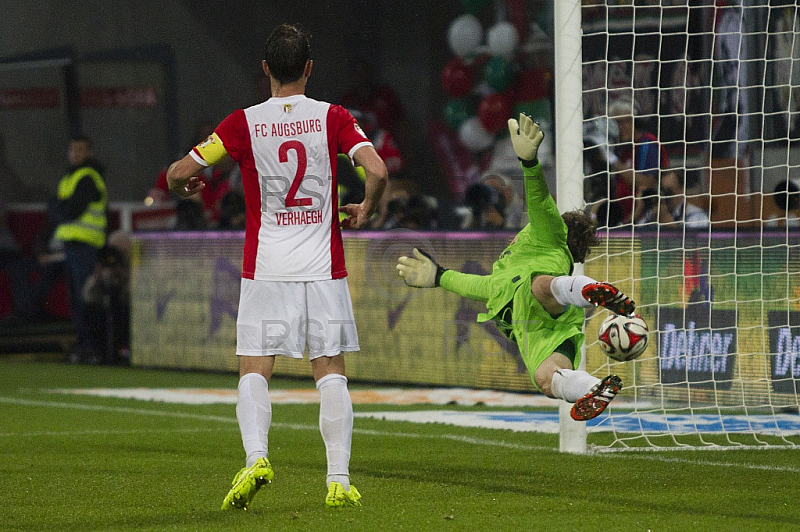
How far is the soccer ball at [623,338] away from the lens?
18.6ft

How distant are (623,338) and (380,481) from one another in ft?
4.15

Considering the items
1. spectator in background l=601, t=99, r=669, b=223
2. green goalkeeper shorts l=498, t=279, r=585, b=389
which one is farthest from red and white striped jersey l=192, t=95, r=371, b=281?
spectator in background l=601, t=99, r=669, b=223

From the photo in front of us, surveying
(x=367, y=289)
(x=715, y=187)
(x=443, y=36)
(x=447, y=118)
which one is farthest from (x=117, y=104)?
(x=715, y=187)

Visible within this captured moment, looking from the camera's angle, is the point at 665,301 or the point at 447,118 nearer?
the point at 665,301

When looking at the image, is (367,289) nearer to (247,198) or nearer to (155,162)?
(247,198)

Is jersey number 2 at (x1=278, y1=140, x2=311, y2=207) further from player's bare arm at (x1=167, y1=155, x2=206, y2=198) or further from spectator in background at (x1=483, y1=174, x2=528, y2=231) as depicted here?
spectator in background at (x1=483, y1=174, x2=528, y2=231)

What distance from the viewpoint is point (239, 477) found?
491 centimetres

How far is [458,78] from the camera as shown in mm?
14641

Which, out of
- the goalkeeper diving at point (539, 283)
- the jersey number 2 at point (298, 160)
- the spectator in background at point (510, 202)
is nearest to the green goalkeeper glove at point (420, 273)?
the goalkeeper diving at point (539, 283)

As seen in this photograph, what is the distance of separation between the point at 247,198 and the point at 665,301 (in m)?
4.40

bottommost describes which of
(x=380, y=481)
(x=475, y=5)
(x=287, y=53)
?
(x=380, y=481)

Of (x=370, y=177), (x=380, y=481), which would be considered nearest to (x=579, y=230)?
(x=380, y=481)

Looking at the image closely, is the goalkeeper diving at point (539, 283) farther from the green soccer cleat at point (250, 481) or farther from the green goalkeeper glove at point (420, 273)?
the green soccer cleat at point (250, 481)

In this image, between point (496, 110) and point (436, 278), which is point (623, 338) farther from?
point (496, 110)
